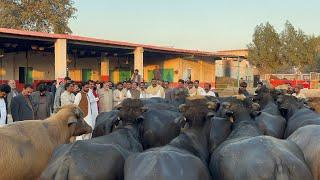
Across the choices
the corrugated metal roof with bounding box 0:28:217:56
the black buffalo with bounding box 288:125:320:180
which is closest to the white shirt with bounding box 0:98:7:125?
the black buffalo with bounding box 288:125:320:180

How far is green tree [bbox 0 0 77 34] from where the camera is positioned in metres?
42.5

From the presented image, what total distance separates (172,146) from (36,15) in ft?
132

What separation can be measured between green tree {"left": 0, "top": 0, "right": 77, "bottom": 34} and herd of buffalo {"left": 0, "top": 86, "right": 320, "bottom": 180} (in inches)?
1416

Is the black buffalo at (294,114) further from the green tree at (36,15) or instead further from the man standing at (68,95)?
the green tree at (36,15)

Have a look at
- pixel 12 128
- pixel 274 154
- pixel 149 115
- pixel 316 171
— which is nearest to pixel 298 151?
pixel 316 171

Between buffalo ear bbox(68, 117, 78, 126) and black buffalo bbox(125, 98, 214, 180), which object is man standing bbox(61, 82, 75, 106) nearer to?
buffalo ear bbox(68, 117, 78, 126)

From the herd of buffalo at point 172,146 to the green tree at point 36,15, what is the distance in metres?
36.0

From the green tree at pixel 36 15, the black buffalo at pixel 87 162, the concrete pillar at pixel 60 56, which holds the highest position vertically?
the green tree at pixel 36 15

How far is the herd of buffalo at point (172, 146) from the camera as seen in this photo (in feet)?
15.0

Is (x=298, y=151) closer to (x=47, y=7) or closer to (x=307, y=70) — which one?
(x=47, y=7)

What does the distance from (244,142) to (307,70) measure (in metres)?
48.2

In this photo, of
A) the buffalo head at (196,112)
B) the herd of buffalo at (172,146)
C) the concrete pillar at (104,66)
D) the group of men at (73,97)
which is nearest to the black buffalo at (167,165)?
the herd of buffalo at (172,146)

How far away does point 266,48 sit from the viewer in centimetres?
4438

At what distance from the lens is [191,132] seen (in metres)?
6.05
